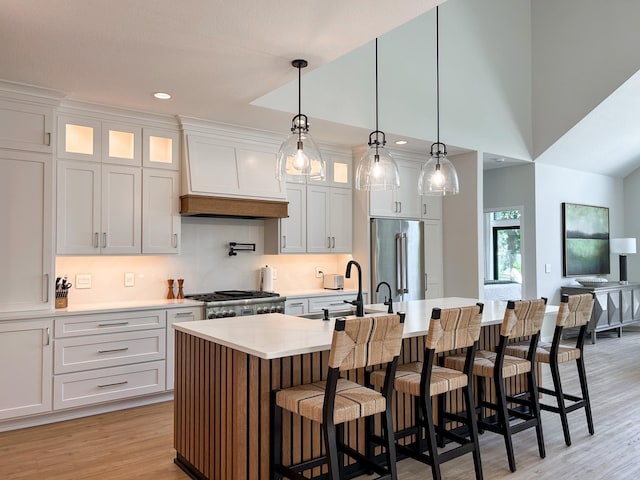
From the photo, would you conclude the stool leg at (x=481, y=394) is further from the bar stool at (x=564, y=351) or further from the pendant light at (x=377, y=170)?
the pendant light at (x=377, y=170)

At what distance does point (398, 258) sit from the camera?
5.98m

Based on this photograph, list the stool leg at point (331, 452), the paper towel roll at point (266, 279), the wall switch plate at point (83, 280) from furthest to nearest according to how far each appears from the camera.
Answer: the paper towel roll at point (266, 279)
the wall switch plate at point (83, 280)
the stool leg at point (331, 452)

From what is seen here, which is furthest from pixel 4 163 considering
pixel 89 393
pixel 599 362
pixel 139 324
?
pixel 599 362

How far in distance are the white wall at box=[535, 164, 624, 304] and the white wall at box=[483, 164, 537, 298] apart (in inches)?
2.6

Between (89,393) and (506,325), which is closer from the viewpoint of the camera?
(506,325)

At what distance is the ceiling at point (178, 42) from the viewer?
8.59 ft

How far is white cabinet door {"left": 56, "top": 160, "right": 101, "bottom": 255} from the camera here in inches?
160

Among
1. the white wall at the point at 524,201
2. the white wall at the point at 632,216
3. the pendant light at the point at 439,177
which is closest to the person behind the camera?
the pendant light at the point at 439,177

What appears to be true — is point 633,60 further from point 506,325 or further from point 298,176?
point 298,176

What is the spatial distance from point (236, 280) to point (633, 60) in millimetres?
5171

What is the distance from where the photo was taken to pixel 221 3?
2.55 metres

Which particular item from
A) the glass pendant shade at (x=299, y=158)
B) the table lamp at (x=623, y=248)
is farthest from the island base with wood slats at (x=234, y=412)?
the table lamp at (x=623, y=248)

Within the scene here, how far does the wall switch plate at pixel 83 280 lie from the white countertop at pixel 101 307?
17 cm

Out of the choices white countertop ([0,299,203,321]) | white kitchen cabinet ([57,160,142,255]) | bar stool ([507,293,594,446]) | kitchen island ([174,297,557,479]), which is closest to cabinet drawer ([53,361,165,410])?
white countertop ([0,299,203,321])
